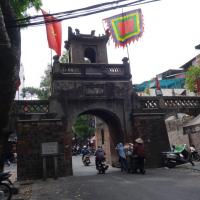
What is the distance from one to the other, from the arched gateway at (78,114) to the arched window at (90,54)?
2.38 feet

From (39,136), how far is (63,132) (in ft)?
4.11

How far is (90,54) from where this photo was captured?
18.3 metres

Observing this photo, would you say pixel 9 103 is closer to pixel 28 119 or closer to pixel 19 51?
pixel 19 51

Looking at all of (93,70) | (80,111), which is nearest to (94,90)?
(93,70)

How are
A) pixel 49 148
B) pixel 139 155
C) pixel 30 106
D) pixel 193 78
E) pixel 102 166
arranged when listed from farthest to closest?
pixel 193 78 < pixel 30 106 < pixel 102 166 < pixel 49 148 < pixel 139 155

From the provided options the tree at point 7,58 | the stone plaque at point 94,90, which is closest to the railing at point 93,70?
the stone plaque at point 94,90

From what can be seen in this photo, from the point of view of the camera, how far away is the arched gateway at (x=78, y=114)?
13797mm

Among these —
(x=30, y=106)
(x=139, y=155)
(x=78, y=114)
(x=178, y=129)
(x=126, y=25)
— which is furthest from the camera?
(x=178, y=129)

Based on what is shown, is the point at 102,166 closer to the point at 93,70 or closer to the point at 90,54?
the point at 93,70

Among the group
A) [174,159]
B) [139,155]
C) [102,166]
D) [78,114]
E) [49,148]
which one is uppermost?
[78,114]

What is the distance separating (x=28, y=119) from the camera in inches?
562

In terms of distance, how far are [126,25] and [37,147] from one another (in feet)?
26.6

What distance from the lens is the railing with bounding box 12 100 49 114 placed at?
14.3 meters

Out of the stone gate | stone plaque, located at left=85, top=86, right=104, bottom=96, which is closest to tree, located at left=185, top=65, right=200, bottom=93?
the stone gate
